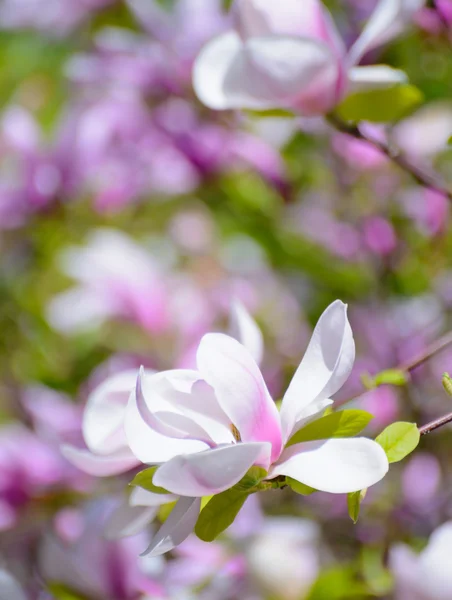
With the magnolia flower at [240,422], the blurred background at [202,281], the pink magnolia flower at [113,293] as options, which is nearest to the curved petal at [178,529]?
the magnolia flower at [240,422]

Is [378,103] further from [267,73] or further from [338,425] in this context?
[338,425]

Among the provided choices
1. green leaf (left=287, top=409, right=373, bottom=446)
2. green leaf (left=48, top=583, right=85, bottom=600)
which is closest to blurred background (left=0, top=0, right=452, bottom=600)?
green leaf (left=48, top=583, right=85, bottom=600)

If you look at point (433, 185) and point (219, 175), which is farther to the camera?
point (219, 175)

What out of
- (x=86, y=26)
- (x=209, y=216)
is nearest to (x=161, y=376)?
(x=209, y=216)

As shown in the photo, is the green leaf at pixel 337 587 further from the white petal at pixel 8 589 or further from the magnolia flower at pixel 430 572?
the white petal at pixel 8 589

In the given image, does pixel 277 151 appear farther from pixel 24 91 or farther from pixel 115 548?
pixel 24 91

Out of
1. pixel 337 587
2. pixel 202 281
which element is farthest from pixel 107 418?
pixel 202 281
